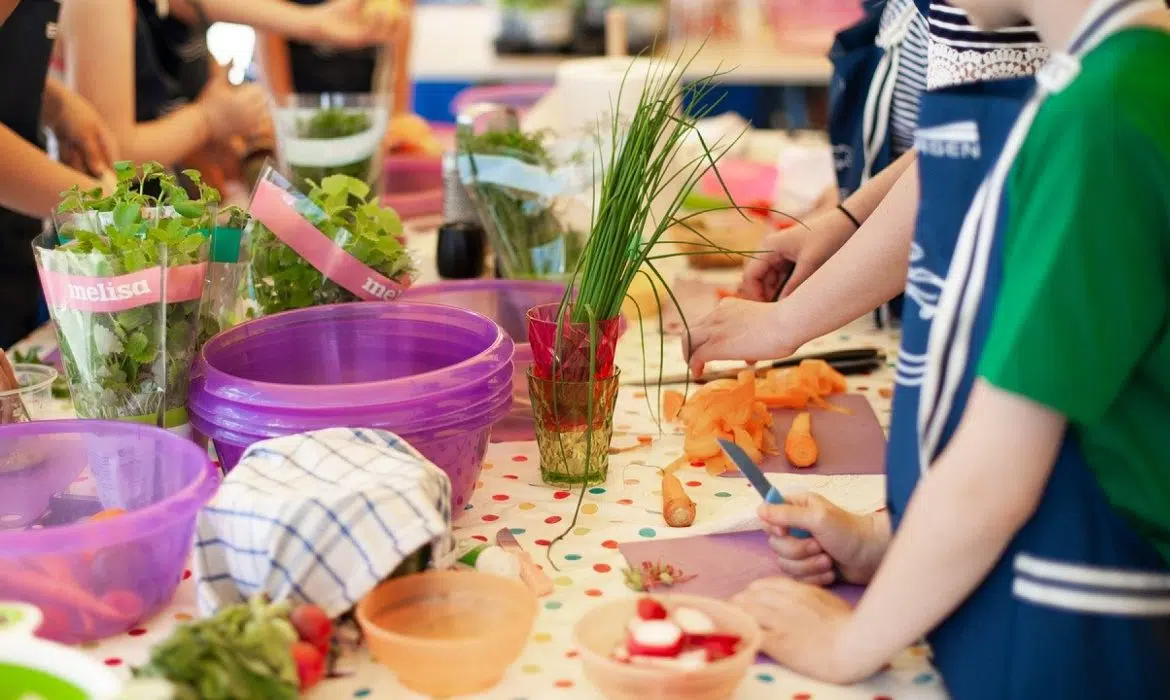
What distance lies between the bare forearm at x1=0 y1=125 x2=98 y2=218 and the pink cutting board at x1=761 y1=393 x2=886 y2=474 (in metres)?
0.94

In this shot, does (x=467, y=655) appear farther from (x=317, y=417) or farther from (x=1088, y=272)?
(x=1088, y=272)

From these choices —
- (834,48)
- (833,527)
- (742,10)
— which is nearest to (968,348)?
(833,527)

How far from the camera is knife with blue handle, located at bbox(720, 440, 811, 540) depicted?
3.48 feet

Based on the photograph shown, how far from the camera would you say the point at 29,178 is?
5.29 feet

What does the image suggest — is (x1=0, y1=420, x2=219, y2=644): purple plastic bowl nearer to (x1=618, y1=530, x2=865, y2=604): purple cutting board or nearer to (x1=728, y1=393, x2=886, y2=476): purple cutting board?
(x1=618, y1=530, x2=865, y2=604): purple cutting board

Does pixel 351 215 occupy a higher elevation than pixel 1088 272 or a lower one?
lower

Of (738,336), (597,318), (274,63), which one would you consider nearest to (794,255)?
(738,336)

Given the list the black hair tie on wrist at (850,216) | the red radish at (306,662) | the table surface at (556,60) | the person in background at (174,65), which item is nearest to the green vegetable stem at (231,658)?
the red radish at (306,662)

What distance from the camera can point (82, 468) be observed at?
1122mm

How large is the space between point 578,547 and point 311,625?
1.01 ft

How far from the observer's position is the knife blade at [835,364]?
1.56 metres

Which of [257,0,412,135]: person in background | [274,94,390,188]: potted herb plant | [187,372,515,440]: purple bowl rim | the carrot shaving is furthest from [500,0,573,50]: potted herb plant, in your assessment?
[187,372,515,440]: purple bowl rim

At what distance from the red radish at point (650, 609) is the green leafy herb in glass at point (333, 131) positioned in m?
1.25

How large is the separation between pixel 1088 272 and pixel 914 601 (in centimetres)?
26
